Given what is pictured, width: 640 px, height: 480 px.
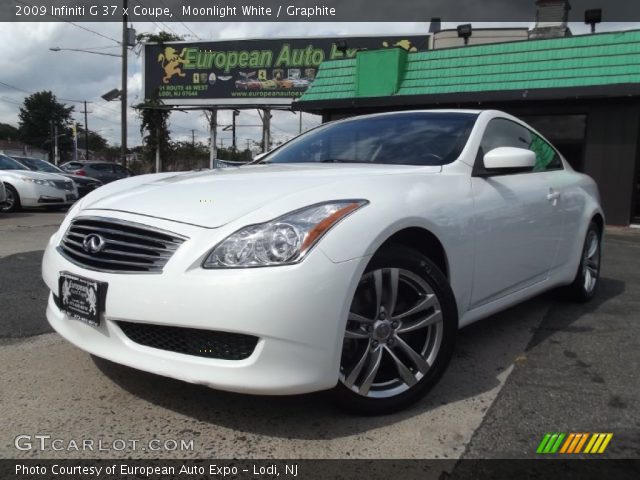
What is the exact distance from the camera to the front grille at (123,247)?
2.09 meters

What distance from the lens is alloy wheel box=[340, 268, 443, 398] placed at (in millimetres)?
2213

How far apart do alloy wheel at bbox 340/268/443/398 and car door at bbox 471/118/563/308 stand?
1.71 ft

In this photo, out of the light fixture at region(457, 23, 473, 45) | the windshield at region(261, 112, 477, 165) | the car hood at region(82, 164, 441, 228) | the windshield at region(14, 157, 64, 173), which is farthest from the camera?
the light fixture at region(457, 23, 473, 45)

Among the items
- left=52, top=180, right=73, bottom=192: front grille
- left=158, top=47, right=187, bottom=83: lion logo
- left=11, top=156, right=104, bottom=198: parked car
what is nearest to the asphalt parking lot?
left=52, top=180, right=73, bottom=192: front grille

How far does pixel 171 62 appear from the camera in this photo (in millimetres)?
24844

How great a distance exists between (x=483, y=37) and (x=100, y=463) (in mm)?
20829

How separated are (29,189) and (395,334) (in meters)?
10.7

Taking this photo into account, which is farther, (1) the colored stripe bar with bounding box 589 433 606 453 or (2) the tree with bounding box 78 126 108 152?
(2) the tree with bounding box 78 126 108 152

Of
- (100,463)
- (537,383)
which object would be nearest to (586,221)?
(537,383)

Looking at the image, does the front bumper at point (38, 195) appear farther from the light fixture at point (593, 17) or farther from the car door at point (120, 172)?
the light fixture at point (593, 17)

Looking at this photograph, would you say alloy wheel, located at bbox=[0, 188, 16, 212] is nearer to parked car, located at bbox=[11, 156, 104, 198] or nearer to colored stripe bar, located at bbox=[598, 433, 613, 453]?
parked car, located at bbox=[11, 156, 104, 198]

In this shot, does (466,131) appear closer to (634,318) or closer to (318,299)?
(318,299)

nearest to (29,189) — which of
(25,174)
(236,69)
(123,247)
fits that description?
(25,174)

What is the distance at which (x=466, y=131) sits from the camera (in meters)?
3.14
